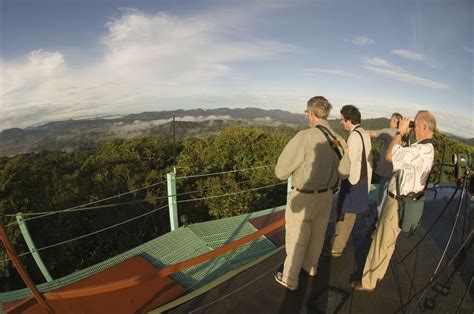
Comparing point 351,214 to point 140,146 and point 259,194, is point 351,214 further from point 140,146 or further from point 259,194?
point 140,146

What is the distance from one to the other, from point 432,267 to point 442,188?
3993mm

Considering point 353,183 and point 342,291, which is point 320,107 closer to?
point 353,183

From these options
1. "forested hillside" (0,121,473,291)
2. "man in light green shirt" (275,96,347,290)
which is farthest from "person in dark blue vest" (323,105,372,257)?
"forested hillside" (0,121,473,291)

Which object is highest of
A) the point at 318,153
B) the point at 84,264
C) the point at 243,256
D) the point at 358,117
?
the point at 358,117

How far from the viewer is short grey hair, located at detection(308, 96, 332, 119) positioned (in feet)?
8.04

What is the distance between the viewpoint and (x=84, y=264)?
18.3 metres

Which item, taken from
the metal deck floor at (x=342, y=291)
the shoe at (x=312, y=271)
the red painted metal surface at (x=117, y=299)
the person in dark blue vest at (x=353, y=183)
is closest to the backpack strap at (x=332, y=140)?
the person in dark blue vest at (x=353, y=183)

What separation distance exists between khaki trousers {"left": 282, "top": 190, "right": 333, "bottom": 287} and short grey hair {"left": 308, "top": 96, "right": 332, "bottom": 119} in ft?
2.18

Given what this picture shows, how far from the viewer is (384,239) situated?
249cm

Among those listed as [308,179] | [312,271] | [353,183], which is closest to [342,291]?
[312,271]

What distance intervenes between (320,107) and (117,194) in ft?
80.7

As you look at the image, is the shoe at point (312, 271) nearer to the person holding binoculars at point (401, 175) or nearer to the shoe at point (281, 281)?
the shoe at point (281, 281)

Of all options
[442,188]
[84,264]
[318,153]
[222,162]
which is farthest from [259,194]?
[318,153]

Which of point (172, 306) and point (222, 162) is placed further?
point (222, 162)
